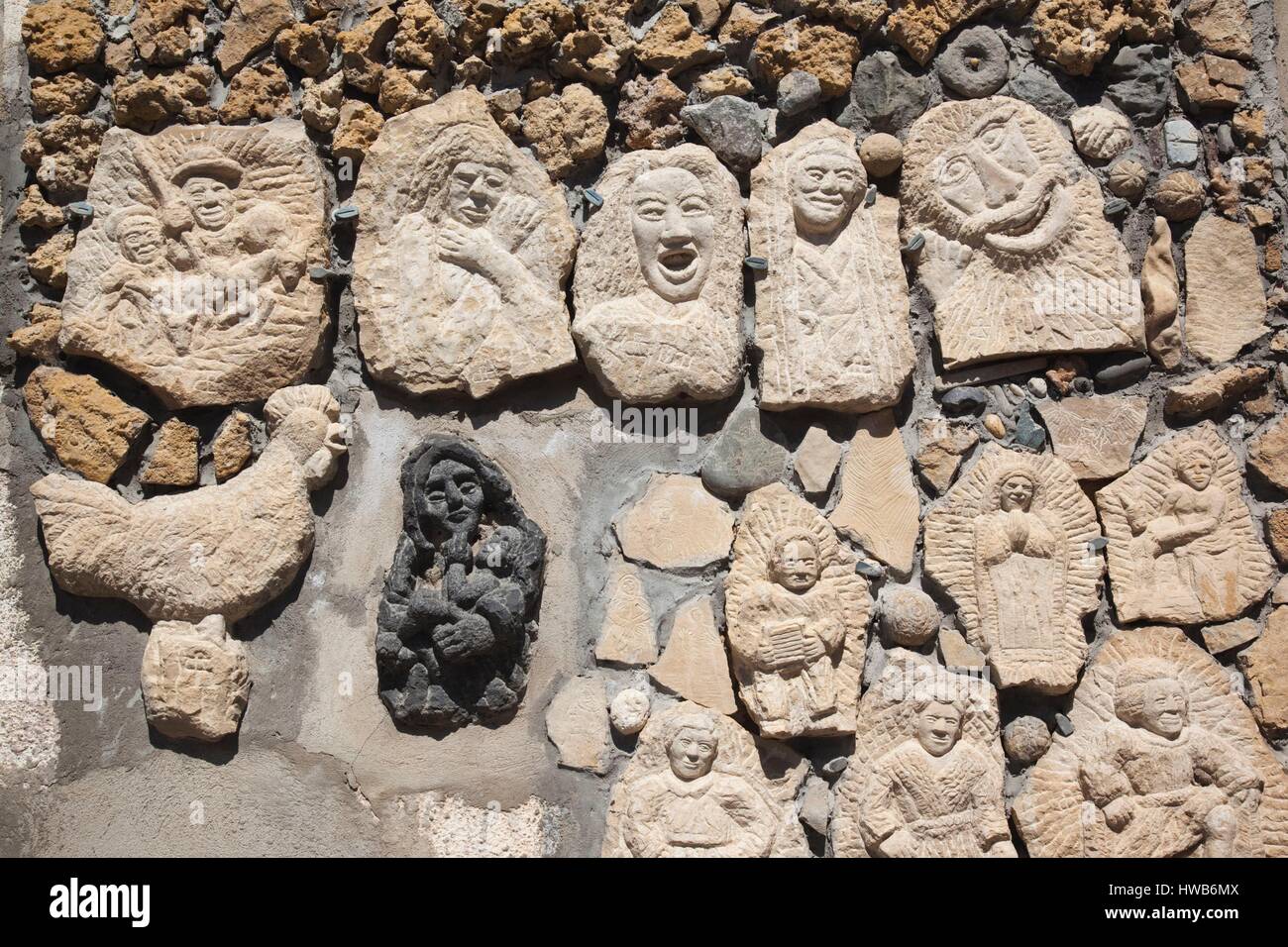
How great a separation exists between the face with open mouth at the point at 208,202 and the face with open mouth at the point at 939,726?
231cm

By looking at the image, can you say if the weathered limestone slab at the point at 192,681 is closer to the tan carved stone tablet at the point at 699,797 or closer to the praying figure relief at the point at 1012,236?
the tan carved stone tablet at the point at 699,797

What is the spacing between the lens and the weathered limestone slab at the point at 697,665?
10.8 feet

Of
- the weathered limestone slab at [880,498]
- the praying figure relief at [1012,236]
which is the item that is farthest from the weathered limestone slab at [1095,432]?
the weathered limestone slab at [880,498]

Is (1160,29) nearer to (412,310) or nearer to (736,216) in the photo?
(736,216)

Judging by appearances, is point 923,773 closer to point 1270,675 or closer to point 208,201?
point 1270,675

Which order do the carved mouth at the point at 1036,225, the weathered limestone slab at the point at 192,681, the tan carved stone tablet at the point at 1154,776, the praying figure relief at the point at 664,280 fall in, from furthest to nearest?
the carved mouth at the point at 1036,225 < the praying figure relief at the point at 664,280 < the tan carved stone tablet at the point at 1154,776 < the weathered limestone slab at the point at 192,681

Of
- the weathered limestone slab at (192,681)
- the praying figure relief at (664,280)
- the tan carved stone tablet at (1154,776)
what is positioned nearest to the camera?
the weathered limestone slab at (192,681)

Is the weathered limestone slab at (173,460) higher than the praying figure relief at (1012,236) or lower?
lower

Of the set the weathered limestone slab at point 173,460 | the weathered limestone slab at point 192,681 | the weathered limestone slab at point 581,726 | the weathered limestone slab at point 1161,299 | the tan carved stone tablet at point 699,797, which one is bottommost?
the tan carved stone tablet at point 699,797

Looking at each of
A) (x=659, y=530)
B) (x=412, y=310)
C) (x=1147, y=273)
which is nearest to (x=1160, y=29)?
(x=1147, y=273)

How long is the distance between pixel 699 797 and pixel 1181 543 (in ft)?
4.93

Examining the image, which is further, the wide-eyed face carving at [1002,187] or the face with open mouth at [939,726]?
the wide-eyed face carving at [1002,187]

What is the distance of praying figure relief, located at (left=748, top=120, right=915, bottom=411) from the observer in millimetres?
3393

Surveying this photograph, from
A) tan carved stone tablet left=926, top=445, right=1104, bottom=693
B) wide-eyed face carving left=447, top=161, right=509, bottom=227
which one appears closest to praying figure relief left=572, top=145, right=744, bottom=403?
wide-eyed face carving left=447, top=161, right=509, bottom=227
